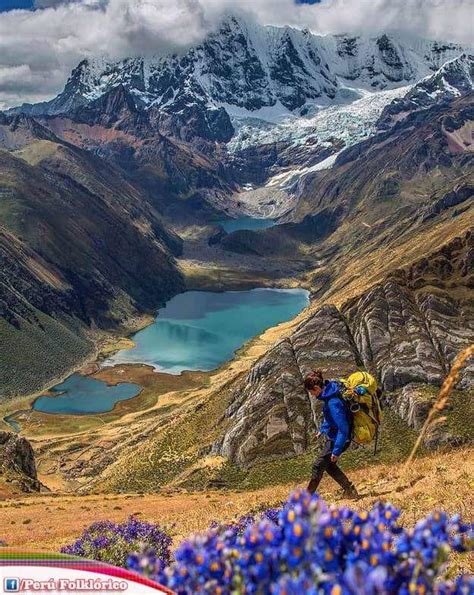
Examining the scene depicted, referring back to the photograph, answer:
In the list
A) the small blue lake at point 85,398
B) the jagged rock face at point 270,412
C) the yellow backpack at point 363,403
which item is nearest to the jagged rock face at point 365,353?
the jagged rock face at point 270,412

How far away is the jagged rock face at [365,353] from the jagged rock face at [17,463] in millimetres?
23765

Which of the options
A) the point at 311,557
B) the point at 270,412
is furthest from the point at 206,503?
the point at 270,412

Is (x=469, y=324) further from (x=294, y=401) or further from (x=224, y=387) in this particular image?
(x=224, y=387)

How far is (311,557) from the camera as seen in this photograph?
5.06 m

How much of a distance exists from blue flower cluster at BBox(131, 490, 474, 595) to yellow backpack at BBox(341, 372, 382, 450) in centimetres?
1009

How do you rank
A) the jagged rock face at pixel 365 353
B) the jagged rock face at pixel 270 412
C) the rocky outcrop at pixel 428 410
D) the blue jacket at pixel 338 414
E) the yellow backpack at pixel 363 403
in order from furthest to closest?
the jagged rock face at pixel 365 353 < the jagged rock face at pixel 270 412 < the rocky outcrop at pixel 428 410 < the blue jacket at pixel 338 414 < the yellow backpack at pixel 363 403

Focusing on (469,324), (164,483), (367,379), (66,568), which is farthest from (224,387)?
(66,568)

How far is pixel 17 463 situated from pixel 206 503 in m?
47.2

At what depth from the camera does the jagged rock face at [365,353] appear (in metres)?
67.7

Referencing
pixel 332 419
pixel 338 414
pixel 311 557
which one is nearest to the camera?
pixel 311 557

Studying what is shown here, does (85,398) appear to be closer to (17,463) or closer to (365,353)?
(17,463)

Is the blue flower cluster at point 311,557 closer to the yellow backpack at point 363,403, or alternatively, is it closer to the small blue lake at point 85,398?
the yellow backpack at point 363,403

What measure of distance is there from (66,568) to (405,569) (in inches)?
126

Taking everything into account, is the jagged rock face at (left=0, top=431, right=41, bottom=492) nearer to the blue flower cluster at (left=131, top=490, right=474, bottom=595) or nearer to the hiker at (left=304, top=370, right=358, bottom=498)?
the hiker at (left=304, top=370, right=358, bottom=498)
